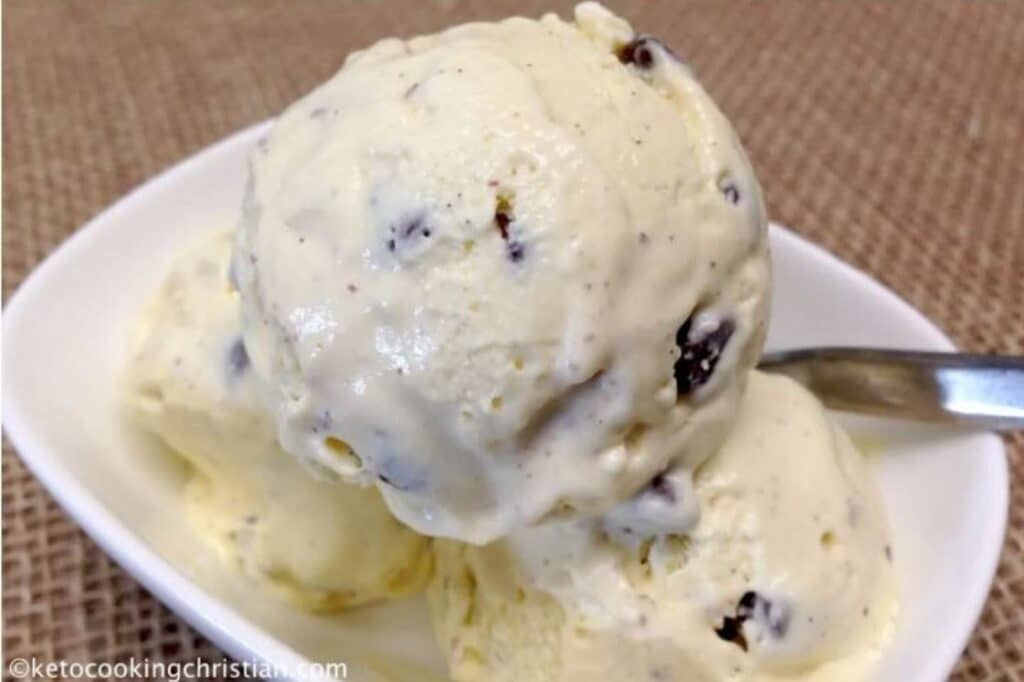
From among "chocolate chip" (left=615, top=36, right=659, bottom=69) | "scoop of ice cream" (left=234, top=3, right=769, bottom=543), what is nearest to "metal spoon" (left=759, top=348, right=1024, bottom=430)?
"scoop of ice cream" (left=234, top=3, right=769, bottom=543)

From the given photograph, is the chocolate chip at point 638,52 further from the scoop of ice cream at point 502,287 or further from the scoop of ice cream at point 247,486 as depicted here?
the scoop of ice cream at point 247,486

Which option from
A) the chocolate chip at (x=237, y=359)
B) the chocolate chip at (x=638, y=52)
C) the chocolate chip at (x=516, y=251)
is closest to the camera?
the chocolate chip at (x=516, y=251)

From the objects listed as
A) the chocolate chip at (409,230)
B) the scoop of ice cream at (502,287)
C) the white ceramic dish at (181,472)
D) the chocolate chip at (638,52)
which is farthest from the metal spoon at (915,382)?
the chocolate chip at (409,230)

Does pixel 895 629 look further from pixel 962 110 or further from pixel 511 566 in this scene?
pixel 962 110

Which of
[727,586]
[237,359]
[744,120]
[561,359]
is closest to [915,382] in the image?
[727,586]

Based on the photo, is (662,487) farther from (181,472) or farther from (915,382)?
(181,472)

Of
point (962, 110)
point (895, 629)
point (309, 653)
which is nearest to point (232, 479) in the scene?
point (309, 653)

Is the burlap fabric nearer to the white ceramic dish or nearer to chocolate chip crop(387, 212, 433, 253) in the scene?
the white ceramic dish
